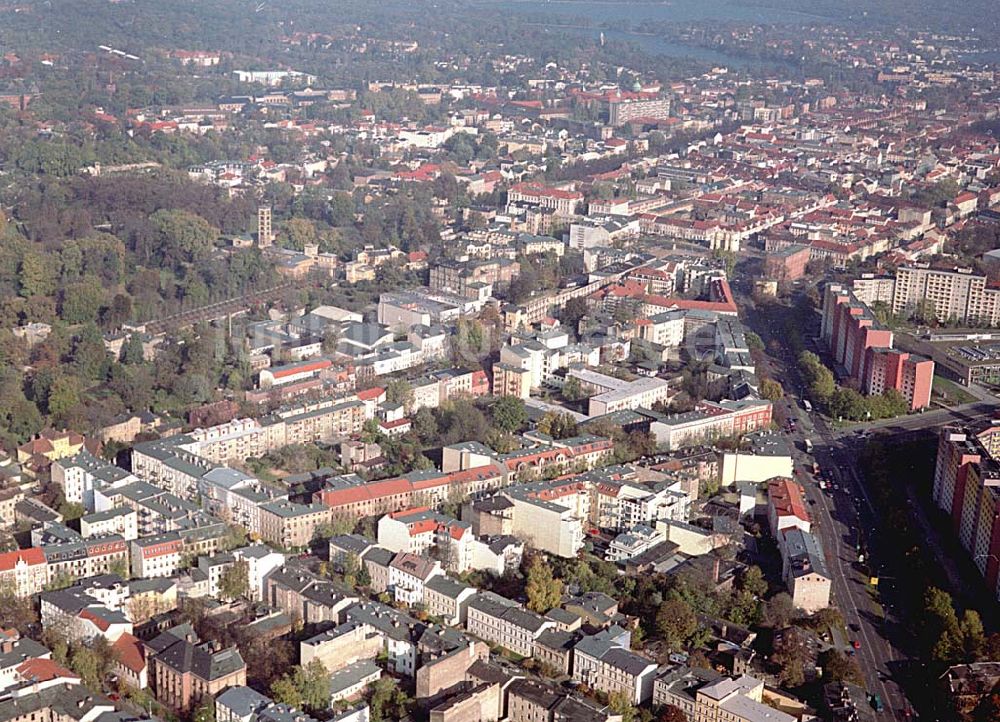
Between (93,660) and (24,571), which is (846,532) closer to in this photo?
(93,660)

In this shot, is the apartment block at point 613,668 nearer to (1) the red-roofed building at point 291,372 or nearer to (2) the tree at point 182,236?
A: (1) the red-roofed building at point 291,372

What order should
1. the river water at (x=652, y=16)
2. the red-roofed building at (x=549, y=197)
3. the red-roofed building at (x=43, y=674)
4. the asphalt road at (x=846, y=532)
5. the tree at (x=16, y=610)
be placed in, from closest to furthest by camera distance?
1. the red-roofed building at (x=43, y=674)
2. the tree at (x=16, y=610)
3. the asphalt road at (x=846, y=532)
4. the red-roofed building at (x=549, y=197)
5. the river water at (x=652, y=16)

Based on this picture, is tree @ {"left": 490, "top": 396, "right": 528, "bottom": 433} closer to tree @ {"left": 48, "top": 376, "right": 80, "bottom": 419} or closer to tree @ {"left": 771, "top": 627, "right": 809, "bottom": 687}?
tree @ {"left": 48, "top": 376, "right": 80, "bottom": 419}

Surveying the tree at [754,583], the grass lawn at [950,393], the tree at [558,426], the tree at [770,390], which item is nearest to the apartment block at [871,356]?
the grass lawn at [950,393]

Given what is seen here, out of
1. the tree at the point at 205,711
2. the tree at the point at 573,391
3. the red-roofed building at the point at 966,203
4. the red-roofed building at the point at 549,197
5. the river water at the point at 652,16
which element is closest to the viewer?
the tree at the point at 205,711

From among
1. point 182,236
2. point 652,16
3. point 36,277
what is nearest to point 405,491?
point 36,277

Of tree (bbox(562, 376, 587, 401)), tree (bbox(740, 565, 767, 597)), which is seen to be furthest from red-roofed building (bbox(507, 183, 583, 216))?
tree (bbox(740, 565, 767, 597))
